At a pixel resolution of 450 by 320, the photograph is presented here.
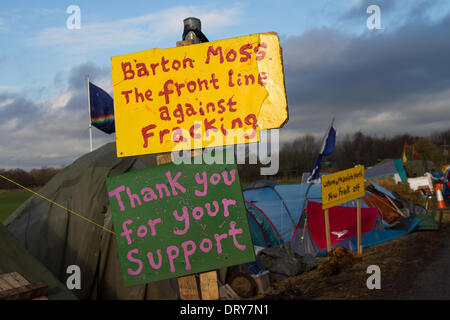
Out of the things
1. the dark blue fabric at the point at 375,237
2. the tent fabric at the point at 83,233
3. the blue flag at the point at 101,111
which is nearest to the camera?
the tent fabric at the point at 83,233

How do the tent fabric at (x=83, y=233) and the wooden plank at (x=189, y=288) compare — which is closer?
the wooden plank at (x=189, y=288)

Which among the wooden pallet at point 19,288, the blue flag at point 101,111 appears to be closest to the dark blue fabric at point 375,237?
the blue flag at point 101,111

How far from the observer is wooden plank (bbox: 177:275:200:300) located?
331 cm

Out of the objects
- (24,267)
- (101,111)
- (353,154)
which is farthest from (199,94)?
(353,154)

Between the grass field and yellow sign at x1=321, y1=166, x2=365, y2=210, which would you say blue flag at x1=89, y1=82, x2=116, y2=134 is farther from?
the grass field

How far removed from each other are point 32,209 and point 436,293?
259 inches

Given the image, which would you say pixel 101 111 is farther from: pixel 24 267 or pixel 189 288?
pixel 189 288

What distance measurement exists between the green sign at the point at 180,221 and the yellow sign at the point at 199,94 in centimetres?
26

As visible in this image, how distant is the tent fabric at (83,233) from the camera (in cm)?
624

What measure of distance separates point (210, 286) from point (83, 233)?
150 inches

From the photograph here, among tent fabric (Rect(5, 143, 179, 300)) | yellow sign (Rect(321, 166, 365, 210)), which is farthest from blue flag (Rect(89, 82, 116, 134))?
yellow sign (Rect(321, 166, 365, 210))

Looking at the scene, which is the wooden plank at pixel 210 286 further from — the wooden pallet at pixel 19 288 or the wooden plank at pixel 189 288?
the wooden pallet at pixel 19 288

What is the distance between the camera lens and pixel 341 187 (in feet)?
29.2

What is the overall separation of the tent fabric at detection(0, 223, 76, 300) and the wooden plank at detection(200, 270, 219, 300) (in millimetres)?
1654
